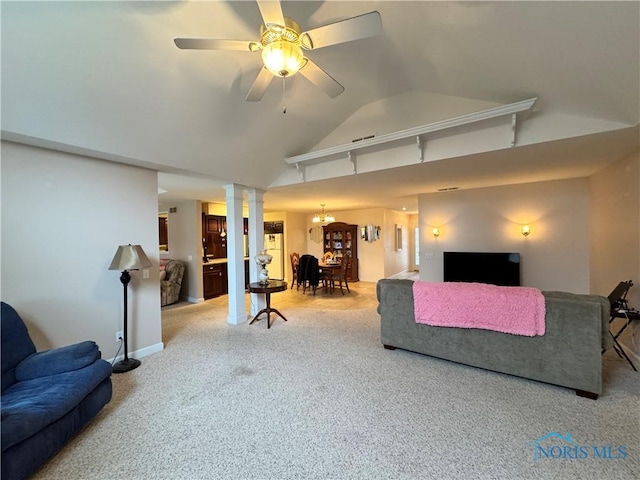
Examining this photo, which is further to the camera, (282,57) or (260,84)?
(260,84)

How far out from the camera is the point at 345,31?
1632 mm

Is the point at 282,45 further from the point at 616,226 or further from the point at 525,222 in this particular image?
the point at 525,222

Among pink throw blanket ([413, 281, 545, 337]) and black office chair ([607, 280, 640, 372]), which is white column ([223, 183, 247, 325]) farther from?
black office chair ([607, 280, 640, 372])

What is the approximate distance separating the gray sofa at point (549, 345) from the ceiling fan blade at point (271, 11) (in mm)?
2839

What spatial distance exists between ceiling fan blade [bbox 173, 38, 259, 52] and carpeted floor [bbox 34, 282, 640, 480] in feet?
8.76

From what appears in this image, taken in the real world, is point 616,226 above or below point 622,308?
above

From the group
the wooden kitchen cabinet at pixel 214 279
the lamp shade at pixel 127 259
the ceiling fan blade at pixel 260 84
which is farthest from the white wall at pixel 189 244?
the ceiling fan blade at pixel 260 84

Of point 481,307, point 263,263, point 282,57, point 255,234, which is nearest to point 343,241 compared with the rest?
point 255,234

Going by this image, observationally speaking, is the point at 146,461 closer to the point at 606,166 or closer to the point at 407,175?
the point at 407,175

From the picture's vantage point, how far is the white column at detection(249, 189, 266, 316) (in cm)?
502

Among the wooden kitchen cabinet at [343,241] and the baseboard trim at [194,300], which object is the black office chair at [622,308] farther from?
the baseboard trim at [194,300]

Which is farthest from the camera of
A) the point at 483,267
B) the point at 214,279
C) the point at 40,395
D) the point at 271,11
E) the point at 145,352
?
the point at 214,279

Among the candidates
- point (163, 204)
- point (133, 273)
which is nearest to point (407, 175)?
Result: point (133, 273)

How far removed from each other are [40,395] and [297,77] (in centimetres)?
349
